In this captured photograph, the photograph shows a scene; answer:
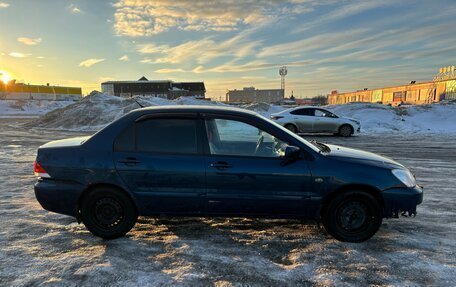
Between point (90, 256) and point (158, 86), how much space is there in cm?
10136

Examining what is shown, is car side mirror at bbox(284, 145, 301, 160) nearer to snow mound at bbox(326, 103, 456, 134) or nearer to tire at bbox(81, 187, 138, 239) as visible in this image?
tire at bbox(81, 187, 138, 239)

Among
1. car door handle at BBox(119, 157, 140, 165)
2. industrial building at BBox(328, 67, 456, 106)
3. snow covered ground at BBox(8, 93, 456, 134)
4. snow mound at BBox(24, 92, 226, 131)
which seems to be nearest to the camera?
car door handle at BBox(119, 157, 140, 165)

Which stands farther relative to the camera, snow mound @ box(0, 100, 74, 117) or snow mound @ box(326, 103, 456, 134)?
snow mound @ box(0, 100, 74, 117)

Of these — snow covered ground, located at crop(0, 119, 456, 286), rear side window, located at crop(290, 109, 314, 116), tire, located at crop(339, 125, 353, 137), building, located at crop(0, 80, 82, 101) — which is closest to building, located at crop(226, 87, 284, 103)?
building, located at crop(0, 80, 82, 101)

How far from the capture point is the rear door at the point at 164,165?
3.94 metres

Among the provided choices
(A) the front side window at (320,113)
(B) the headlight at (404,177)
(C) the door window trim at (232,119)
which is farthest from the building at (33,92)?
(B) the headlight at (404,177)

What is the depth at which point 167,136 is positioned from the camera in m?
4.07

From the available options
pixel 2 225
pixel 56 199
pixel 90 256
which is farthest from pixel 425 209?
pixel 2 225

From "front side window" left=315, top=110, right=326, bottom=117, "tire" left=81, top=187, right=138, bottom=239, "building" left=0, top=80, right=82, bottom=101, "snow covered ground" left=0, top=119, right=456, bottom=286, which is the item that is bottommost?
"snow covered ground" left=0, top=119, right=456, bottom=286

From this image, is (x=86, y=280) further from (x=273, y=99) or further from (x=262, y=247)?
(x=273, y=99)

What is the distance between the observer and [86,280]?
3.18 meters

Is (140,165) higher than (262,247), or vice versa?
(140,165)

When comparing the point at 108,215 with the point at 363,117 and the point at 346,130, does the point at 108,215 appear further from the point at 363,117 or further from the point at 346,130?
the point at 363,117

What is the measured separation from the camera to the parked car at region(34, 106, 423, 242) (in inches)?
154
